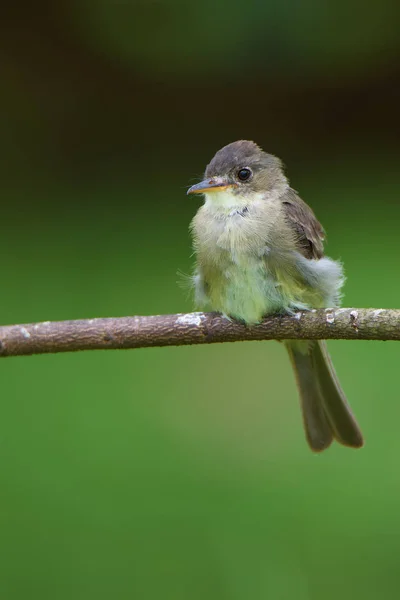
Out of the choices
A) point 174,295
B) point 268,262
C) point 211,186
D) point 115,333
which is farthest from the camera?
point 174,295

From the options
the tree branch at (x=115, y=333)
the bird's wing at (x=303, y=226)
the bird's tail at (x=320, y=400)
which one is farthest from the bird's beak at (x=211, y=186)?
the bird's tail at (x=320, y=400)

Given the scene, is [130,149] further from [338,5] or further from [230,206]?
[230,206]

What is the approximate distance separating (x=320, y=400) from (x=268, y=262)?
2.14ft

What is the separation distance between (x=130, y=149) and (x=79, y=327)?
282 centimetres

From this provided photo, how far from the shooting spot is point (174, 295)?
4676 millimetres

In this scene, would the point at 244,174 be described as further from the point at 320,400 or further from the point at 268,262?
the point at 320,400

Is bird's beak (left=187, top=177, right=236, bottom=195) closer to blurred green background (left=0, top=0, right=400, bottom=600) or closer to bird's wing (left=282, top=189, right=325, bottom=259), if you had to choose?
bird's wing (left=282, top=189, right=325, bottom=259)

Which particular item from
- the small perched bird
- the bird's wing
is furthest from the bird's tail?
the bird's wing

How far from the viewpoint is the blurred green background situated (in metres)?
3.84

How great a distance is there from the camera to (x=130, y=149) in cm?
527

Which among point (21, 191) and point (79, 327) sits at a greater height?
point (21, 191)

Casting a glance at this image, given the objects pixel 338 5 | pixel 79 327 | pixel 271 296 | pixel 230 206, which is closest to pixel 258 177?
pixel 230 206

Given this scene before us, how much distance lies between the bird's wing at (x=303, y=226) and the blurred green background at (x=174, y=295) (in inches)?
45.2

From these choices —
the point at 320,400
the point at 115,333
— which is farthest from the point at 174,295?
the point at 115,333
